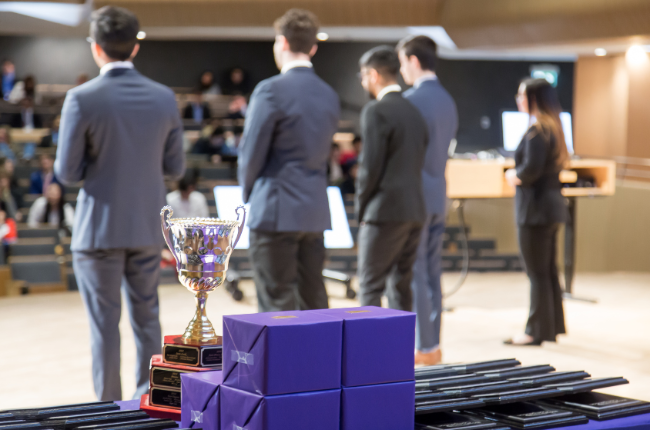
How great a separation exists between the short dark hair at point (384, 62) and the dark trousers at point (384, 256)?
26.2 inches

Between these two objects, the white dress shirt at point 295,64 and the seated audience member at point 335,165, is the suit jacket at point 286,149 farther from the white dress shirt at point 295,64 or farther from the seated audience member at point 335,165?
the seated audience member at point 335,165

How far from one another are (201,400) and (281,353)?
0.22 m

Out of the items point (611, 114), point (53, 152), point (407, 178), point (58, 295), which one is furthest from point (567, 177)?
point (53, 152)

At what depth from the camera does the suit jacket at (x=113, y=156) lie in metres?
2.50

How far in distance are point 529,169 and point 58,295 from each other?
3926 mm

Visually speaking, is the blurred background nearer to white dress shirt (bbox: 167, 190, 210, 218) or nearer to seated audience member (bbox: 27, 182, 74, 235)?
seated audience member (bbox: 27, 182, 74, 235)

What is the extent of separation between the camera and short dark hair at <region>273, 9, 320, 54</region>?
292 cm

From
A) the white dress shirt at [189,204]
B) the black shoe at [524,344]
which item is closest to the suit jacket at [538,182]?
the black shoe at [524,344]

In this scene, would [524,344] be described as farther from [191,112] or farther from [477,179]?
[191,112]

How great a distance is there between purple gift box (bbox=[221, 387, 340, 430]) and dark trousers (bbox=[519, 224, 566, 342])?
3086 millimetres

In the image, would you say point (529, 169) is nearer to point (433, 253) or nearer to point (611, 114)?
point (433, 253)

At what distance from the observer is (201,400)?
1306 mm

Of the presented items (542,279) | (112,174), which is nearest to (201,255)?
(112,174)

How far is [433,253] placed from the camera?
3742 millimetres
